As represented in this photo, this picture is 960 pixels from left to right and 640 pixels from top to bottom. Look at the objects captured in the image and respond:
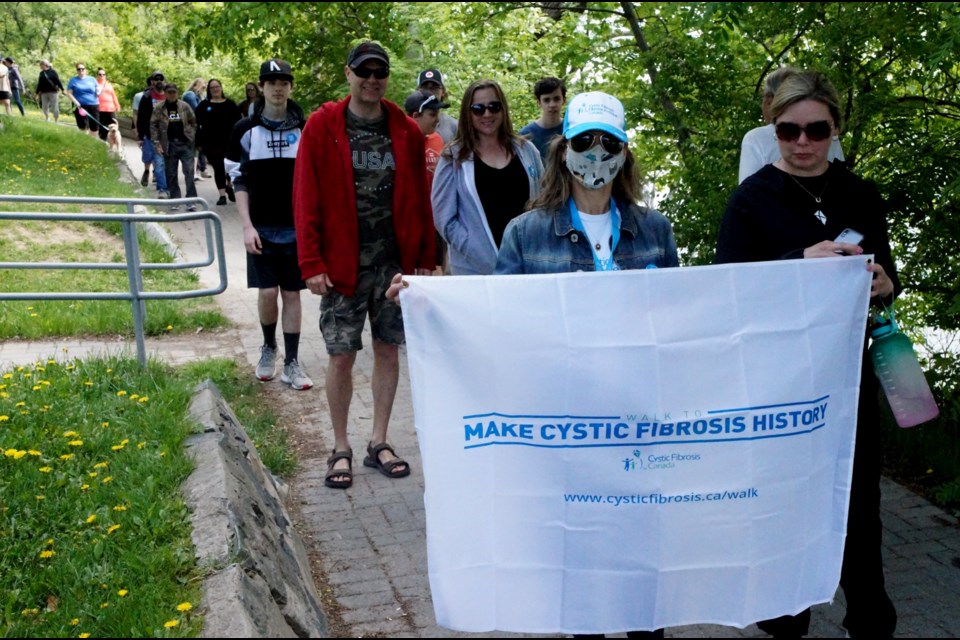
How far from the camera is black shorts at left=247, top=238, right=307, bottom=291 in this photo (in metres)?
7.95

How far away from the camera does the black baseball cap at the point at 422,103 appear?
8.20 m

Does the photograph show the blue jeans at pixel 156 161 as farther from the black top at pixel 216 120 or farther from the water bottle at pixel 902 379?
the water bottle at pixel 902 379

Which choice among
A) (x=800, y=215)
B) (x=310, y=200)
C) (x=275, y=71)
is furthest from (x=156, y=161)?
(x=800, y=215)

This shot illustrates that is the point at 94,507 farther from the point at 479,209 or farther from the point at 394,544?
the point at 479,209

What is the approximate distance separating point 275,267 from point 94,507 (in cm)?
350

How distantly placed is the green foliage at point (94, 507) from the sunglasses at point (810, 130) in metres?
2.53

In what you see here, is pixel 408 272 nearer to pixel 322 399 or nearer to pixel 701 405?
pixel 322 399

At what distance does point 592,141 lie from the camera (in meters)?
3.89

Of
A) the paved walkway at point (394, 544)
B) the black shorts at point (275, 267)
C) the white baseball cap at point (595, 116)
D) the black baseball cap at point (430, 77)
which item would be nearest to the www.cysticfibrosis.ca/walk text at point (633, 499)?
the white baseball cap at point (595, 116)

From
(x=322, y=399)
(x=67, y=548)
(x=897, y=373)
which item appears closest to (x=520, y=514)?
(x=897, y=373)

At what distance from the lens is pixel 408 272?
6207 millimetres

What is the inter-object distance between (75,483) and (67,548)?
718mm

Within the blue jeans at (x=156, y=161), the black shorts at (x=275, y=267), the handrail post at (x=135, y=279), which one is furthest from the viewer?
the blue jeans at (x=156, y=161)

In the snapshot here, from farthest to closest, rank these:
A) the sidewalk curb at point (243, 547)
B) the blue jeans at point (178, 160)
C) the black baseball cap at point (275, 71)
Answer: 1. the blue jeans at point (178, 160)
2. the black baseball cap at point (275, 71)
3. the sidewalk curb at point (243, 547)
